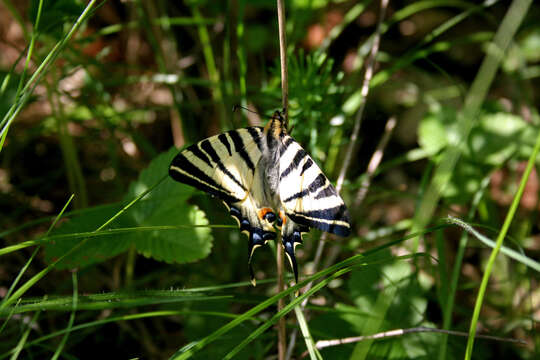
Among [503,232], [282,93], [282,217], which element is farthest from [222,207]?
[503,232]

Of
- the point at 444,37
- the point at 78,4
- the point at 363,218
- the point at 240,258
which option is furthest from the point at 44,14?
the point at 444,37

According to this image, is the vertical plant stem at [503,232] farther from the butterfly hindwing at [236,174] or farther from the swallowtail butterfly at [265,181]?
the butterfly hindwing at [236,174]

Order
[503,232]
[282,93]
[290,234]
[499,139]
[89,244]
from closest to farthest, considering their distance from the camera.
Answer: [503,232] → [282,93] → [290,234] → [89,244] → [499,139]

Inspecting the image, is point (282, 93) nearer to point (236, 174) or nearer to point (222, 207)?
point (236, 174)

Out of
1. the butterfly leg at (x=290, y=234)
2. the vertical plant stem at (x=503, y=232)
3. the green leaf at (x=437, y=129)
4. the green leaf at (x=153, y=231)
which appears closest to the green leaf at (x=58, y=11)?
the green leaf at (x=153, y=231)

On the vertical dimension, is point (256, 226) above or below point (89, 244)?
below

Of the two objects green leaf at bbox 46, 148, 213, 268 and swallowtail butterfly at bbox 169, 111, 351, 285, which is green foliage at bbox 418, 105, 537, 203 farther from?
green leaf at bbox 46, 148, 213, 268

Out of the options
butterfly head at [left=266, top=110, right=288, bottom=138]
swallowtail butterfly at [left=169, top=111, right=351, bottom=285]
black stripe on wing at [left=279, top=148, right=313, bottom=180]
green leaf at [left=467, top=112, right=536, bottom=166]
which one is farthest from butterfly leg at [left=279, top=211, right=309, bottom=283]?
green leaf at [left=467, top=112, right=536, bottom=166]
